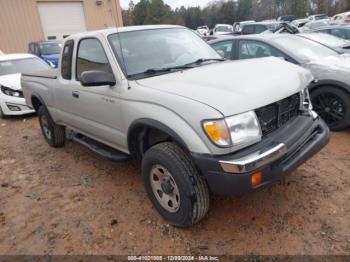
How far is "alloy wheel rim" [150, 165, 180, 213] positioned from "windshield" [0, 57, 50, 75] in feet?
21.5

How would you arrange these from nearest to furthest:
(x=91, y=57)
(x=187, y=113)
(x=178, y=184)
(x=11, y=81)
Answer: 1. (x=187, y=113)
2. (x=178, y=184)
3. (x=91, y=57)
4. (x=11, y=81)

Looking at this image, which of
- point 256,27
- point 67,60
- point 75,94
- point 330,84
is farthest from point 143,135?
point 256,27

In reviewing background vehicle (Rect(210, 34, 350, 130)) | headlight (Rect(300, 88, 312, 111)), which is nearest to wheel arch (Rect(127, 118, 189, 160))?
headlight (Rect(300, 88, 312, 111))

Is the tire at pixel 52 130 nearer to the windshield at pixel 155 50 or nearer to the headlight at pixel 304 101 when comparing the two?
the windshield at pixel 155 50

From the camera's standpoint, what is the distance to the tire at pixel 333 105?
165 inches

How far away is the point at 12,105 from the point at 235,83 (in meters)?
6.30

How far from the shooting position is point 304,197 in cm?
299

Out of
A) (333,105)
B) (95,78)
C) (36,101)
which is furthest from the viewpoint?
(36,101)

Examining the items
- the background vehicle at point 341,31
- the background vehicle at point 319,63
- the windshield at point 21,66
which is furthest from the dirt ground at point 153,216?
the background vehicle at point 341,31

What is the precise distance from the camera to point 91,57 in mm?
3359

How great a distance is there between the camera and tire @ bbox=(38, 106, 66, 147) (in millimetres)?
4734

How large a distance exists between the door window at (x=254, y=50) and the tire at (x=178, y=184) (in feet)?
11.1

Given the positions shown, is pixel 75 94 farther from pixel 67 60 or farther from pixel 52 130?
pixel 52 130

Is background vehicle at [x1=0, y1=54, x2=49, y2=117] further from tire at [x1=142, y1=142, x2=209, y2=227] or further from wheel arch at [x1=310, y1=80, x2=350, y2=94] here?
wheel arch at [x1=310, y1=80, x2=350, y2=94]
